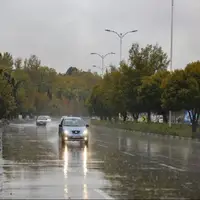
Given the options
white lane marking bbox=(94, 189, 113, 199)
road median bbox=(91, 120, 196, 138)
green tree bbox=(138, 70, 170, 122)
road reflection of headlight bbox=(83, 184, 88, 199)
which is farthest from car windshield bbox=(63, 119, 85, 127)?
white lane marking bbox=(94, 189, 113, 199)

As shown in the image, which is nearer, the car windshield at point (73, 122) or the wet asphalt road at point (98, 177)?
the wet asphalt road at point (98, 177)

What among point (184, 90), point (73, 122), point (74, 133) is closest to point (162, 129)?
point (184, 90)

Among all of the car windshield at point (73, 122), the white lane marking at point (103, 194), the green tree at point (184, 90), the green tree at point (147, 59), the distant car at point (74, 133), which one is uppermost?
the green tree at point (147, 59)

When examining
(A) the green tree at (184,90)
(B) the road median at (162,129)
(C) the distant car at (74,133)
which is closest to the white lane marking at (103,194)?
(C) the distant car at (74,133)

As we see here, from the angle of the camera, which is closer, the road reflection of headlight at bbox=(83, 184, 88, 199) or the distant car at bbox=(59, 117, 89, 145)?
the road reflection of headlight at bbox=(83, 184, 88, 199)

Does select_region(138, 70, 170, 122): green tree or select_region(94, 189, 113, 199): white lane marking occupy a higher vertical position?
select_region(138, 70, 170, 122): green tree

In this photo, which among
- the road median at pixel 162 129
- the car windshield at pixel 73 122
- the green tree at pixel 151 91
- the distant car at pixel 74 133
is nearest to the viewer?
the distant car at pixel 74 133

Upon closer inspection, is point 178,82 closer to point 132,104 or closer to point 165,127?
point 165,127

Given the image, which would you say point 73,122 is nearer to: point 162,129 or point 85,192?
point 162,129

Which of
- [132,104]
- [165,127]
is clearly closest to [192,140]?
[165,127]

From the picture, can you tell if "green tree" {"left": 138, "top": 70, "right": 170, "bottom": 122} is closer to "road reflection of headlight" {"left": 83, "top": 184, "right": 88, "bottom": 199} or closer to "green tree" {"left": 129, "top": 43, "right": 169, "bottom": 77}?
"green tree" {"left": 129, "top": 43, "right": 169, "bottom": 77}

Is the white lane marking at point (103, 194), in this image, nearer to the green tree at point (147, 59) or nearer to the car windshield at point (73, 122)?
the car windshield at point (73, 122)

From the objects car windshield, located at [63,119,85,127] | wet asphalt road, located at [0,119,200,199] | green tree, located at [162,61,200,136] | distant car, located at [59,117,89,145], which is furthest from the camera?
green tree, located at [162,61,200,136]

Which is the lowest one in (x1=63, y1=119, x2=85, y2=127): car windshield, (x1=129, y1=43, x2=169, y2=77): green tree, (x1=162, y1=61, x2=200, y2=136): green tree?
(x1=63, y1=119, x2=85, y2=127): car windshield
